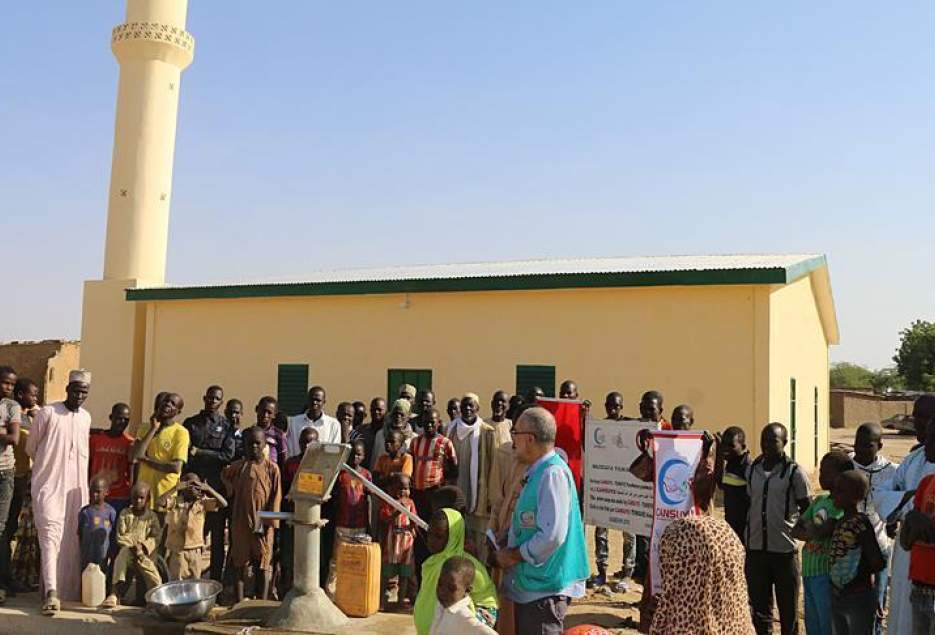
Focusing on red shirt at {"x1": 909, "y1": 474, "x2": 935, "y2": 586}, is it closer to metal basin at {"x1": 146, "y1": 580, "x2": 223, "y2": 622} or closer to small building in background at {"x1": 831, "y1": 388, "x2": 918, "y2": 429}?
metal basin at {"x1": 146, "y1": 580, "x2": 223, "y2": 622}

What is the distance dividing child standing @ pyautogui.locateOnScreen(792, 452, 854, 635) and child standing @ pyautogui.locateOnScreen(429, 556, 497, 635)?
204 centimetres

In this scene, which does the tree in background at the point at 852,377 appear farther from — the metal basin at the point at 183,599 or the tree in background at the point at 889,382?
the metal basin at the point at 183,599

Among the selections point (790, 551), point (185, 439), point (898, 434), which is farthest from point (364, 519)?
point (898, 434)

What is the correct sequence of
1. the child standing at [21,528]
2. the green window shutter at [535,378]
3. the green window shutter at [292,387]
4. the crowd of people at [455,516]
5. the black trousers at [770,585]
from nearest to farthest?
1. the crowd of people at [455,516]
2. the black trousers at [770,585]
3. the child standing at [21,528]
4. the green window shutter at [535,378]
5. the green window shutter at [292,387]

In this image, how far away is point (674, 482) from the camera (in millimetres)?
5438

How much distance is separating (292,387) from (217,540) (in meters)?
8.18

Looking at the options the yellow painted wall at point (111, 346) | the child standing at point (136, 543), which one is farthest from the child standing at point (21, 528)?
the yellow painted wall at point (111, 346)

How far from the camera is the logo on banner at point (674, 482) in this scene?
5387mm

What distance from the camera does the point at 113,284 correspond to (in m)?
17.5

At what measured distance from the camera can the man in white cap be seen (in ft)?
20.3

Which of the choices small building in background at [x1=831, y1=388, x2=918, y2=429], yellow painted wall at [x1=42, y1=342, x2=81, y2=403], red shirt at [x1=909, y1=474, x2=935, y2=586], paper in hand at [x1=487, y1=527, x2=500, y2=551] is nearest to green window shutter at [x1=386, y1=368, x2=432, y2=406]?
paper in hand at [x1=487, y1=527, x2=500, y2=551]

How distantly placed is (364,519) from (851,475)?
12.1 feet

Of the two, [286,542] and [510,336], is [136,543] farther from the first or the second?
[510,336]

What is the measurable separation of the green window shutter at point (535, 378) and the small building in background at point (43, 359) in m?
16.7
